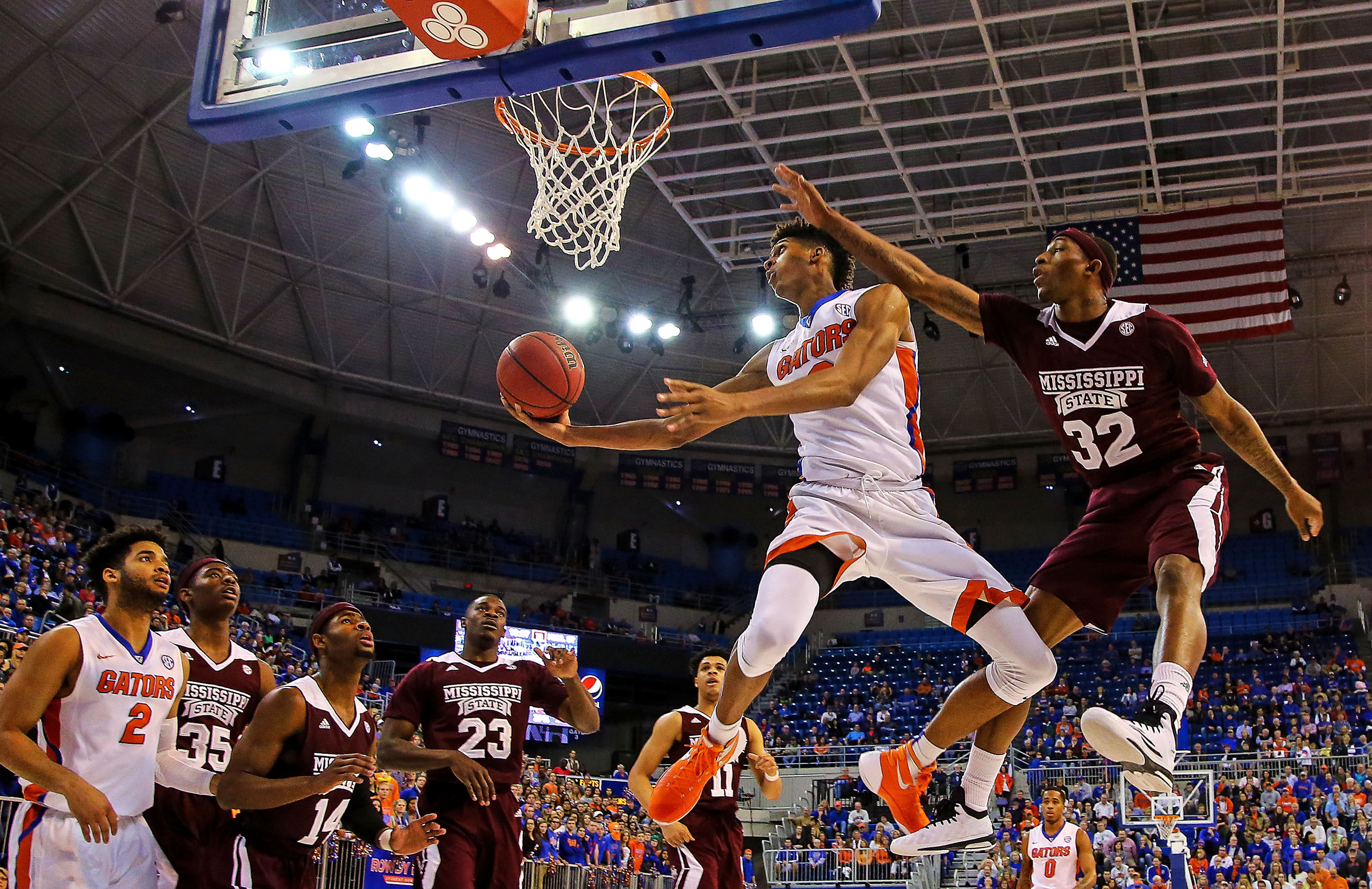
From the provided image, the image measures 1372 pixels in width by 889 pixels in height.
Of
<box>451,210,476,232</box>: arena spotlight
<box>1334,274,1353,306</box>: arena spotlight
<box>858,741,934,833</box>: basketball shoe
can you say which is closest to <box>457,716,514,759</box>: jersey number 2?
<box>858,741,934,833</box>: basketball shoe

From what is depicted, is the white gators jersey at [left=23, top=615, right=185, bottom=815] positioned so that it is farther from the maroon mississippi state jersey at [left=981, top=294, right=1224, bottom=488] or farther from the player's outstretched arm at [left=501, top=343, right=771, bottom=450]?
the maroon mississippi state jersey at [left=981, top=294, right=1224, bottom=488]

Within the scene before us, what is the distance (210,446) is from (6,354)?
5247mm

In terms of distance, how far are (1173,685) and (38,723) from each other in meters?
4.60

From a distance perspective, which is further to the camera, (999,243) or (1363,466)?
(1363,466)

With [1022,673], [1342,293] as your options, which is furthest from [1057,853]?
[1342,293]

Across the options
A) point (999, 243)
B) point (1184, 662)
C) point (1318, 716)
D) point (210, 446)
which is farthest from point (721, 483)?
point (1184, 662)

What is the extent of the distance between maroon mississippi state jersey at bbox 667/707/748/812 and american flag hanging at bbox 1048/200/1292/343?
15.2 m

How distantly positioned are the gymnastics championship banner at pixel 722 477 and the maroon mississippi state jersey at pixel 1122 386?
2860cm

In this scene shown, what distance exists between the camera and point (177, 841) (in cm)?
584

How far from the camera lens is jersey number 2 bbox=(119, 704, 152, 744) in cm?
534

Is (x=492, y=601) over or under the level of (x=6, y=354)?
under

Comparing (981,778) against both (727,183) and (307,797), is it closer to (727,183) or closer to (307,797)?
(307,797)

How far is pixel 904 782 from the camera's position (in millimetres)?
5188

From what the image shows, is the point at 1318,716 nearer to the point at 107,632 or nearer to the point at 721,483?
the point at 721,483
